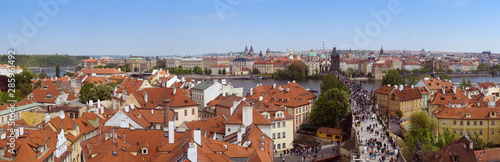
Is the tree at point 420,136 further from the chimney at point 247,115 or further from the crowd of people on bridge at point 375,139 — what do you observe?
the chimney at point 247,115

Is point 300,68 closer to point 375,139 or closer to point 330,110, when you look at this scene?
point 330,110

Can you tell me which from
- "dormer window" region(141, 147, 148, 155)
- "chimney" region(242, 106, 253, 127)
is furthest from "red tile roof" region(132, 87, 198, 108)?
"dormer window" region(141, 147, 148, 155)

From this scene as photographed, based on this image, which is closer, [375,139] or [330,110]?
[375,139]

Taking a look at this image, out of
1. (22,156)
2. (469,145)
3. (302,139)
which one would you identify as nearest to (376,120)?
Result: (302,139)

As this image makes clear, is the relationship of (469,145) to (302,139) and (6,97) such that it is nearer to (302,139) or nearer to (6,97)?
(302,139)

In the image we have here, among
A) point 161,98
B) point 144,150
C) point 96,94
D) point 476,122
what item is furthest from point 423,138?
point 96,94

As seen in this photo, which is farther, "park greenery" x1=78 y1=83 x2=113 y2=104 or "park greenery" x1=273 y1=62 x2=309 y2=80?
"park greenery" x1=273 y1=62 x2=309 y2=80

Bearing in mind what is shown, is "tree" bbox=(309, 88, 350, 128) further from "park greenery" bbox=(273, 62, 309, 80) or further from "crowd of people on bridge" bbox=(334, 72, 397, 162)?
"park greenery" bbox=(273, 62, 309, 80)

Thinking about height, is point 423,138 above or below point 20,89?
below

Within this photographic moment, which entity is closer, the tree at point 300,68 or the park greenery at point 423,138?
the park greenery at point 423,138

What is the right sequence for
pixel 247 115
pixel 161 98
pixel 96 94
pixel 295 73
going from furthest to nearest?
pixel 295 73
pixel 96 94
pixel 161 98
pixel 247 115

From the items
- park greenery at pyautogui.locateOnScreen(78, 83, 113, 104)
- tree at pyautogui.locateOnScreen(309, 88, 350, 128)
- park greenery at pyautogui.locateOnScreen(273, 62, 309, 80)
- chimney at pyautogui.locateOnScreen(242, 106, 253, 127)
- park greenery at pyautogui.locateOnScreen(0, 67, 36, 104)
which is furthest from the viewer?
park greenery at pyautogui.locateOnScreen(273, 62, 309, 80)

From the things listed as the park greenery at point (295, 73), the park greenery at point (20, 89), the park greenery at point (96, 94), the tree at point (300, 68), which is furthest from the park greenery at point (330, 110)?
the tree at point (300, 68)

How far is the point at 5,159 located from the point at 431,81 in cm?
4157
